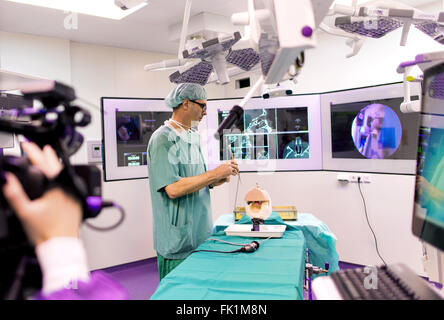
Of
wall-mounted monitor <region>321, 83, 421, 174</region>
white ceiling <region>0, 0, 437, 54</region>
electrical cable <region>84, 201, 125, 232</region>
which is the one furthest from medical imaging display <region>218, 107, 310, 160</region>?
electrical cable <region>84, 201, 125, 232</region>

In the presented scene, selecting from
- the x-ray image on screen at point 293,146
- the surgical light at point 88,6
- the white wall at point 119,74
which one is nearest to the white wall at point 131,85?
the white wall at point 119,74

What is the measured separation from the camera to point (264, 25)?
2.40 feet

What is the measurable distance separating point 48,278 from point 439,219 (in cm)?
68

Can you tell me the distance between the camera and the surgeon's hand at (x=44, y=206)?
461 millimetres

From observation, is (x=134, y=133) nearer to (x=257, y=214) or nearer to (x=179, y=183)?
(x=179, y=183)

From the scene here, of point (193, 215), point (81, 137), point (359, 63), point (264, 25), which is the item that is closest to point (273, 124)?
point (359, 63)

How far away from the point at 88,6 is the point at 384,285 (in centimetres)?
173

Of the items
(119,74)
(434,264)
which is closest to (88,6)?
(119,74)

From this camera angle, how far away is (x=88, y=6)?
1680mm

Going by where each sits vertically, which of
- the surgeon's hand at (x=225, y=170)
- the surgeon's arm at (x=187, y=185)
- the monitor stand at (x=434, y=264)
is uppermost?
the surgeon's hand at (x=225, y=170)

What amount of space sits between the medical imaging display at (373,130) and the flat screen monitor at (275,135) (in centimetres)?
18

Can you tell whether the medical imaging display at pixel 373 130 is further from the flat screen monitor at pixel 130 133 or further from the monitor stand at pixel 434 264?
the monitor stand at pixel 434 264

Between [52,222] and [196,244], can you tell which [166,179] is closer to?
[196,244]

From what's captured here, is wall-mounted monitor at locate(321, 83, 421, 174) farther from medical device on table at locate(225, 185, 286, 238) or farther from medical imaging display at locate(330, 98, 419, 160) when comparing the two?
medical device on table at locate(225, 185, 286, 238)
